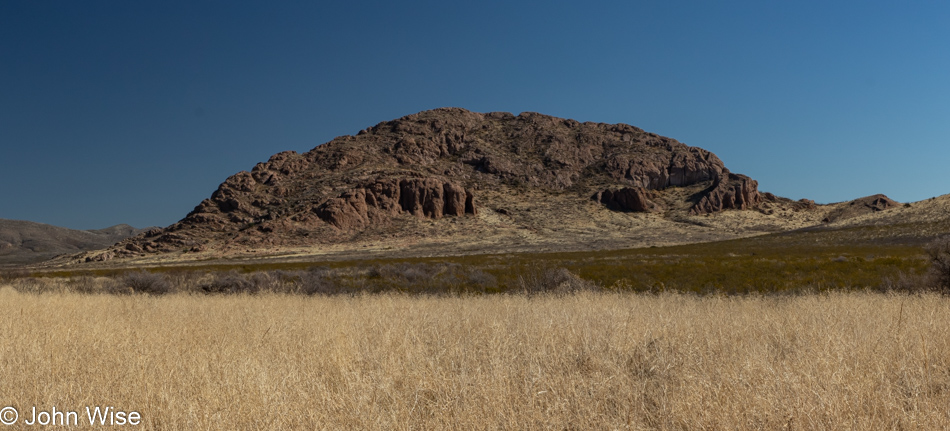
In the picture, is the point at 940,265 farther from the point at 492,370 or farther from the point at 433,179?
the point at 433,179

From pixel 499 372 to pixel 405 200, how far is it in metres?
91.1

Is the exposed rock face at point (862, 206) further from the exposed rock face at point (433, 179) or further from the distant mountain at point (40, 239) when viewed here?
the distant mountain at point (40, 239)

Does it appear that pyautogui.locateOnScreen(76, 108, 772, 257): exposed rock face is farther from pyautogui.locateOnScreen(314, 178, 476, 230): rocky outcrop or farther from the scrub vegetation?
the scrub vegetation

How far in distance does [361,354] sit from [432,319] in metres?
2.56

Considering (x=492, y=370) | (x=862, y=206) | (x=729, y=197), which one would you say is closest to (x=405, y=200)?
(x=729, y=197)

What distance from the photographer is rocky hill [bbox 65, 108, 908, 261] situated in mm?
77312

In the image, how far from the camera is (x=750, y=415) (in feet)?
10.9

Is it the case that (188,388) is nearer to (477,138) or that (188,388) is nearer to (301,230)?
(301,230)

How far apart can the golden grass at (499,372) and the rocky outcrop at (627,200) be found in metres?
95.3

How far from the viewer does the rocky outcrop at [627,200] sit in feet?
325

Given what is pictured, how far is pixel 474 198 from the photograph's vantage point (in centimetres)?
9888

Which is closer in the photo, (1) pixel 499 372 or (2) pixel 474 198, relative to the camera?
(1) pixel 499 372

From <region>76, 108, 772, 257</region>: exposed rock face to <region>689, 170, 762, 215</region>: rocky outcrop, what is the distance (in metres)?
0.23

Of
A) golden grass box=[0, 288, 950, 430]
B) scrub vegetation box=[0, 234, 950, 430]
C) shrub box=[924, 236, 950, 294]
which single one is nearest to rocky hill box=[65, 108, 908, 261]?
shrub box=[924, 236, 950, 294]
